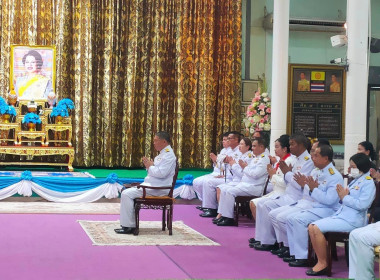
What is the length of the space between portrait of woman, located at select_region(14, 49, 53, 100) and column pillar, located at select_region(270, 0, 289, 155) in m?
4.89

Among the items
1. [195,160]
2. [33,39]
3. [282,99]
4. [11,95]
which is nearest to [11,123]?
[11,95]

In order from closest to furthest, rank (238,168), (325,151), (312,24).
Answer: (325,151), (238,168), (312,24)

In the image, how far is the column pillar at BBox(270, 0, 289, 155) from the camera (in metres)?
10.6

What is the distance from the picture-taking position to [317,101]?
14766mm

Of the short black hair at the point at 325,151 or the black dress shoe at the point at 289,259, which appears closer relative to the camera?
the short black hair at the point at 325,151

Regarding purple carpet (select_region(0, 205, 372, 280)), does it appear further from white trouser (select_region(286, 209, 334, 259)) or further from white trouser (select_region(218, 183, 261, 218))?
white trouser (select_region(218, 183, 261, 218))

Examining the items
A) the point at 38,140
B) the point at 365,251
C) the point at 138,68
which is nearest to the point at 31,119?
the point at 38,140

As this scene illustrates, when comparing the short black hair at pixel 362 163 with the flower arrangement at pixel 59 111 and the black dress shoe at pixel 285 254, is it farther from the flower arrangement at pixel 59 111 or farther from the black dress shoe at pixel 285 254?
the flower arrangement at pixel 59 111

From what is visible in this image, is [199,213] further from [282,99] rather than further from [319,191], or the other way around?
[319,191]

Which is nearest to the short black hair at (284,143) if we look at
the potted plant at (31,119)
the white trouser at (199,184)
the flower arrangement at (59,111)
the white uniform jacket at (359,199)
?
the white uniform jacket at (359,199)

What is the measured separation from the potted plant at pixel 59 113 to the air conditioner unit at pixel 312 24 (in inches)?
186

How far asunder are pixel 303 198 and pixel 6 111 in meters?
7.56

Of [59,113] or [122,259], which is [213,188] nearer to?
[122,259]

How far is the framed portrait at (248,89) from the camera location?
15.2 m
